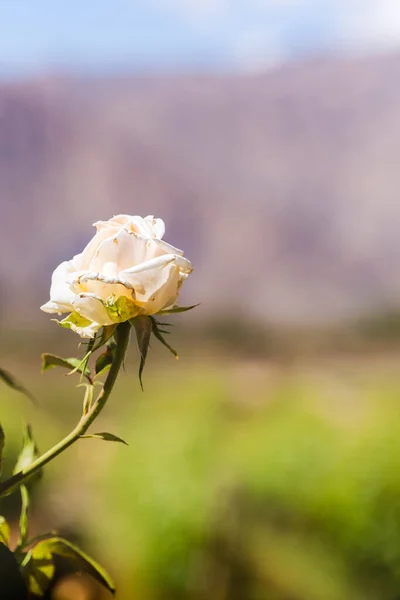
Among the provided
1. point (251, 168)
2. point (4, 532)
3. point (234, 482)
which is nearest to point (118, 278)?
point (4, 532)

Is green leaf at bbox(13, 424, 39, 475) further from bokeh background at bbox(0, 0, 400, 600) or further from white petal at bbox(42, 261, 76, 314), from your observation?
bokeh background at bbox(0, 0, 400, 600)

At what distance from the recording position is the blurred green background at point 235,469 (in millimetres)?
981

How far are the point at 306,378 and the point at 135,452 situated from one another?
1.63 ft

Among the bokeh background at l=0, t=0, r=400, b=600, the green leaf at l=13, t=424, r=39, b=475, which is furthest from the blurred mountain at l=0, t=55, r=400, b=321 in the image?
the green leaf at l=13, t=424, r=39, b=475

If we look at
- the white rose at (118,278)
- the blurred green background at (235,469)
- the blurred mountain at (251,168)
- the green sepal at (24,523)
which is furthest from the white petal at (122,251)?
the blurred mountain at (251,168)

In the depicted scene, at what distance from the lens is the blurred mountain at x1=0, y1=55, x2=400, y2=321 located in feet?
5.10

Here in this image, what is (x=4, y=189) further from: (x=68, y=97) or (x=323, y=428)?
(x=323, y=428)

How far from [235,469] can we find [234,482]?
0.04m

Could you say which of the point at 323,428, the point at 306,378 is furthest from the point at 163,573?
the point at 306,378

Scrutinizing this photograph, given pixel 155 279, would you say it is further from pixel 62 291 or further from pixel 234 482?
pixel 234 482

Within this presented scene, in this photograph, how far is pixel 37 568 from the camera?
0.75 ft

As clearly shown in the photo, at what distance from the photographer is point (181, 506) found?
110 cm

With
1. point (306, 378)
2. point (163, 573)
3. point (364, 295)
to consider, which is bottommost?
point (163, 573)

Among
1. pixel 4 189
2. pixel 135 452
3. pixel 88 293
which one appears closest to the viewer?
pixel 88 293
